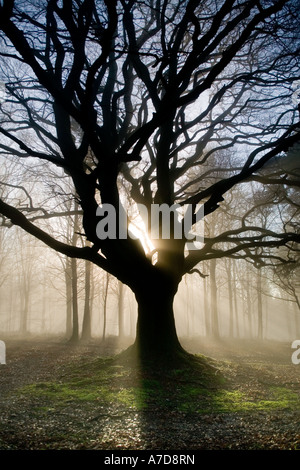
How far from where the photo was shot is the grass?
20.1 feet

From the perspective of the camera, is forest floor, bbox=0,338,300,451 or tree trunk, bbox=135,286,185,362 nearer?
forest floor, bbox=0,338,300,451

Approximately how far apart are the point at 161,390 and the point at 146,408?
4.18 feet

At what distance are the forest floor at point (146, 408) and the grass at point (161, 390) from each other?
19 mm

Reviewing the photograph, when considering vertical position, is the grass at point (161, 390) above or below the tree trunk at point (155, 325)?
below

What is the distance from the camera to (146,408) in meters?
5.85

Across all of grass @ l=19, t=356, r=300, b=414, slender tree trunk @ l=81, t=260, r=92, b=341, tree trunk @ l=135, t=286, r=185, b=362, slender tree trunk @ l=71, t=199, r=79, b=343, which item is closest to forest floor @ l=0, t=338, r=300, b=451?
grass @ l=19, t=356, r=300, b=414

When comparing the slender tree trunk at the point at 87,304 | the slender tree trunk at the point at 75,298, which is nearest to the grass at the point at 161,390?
the slender tree trunk at the point at 75,298

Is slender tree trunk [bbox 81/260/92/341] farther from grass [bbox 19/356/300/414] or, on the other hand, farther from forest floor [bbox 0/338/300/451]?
grass [bbox 19/356/300/414]

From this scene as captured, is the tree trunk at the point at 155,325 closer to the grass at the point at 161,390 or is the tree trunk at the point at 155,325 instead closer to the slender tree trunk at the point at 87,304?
the grass at the point at 161,390

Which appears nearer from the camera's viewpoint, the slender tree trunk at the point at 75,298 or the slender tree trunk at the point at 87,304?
the slender tree trunk at the point at 75,298

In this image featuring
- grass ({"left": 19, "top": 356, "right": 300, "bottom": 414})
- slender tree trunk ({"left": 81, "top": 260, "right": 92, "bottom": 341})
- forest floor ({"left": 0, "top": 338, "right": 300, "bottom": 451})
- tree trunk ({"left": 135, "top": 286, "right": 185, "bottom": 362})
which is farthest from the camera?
slender tree trunk ({"left": 81, "top": 260, "right": 92, "bottom": 341})

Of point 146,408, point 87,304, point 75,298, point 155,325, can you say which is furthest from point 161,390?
point 87,304

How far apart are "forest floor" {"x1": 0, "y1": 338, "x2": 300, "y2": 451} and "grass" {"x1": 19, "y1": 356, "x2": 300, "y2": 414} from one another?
0.02 m

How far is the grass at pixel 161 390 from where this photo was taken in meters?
6.14
